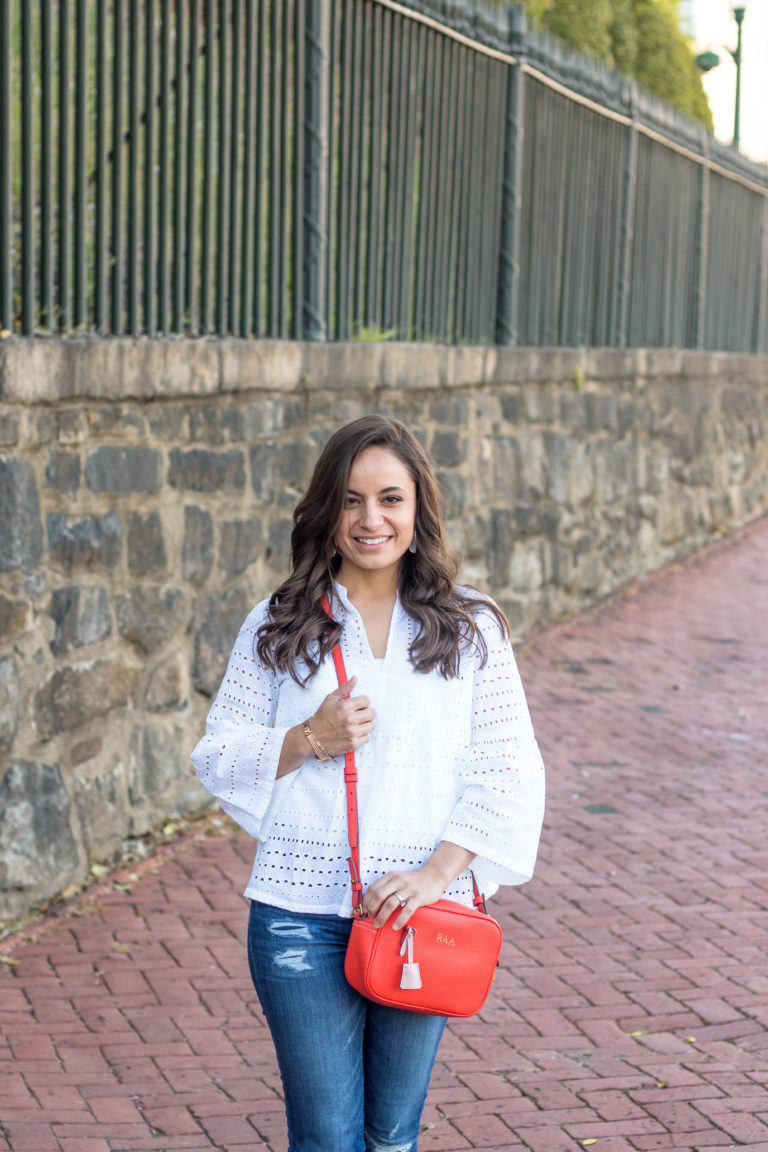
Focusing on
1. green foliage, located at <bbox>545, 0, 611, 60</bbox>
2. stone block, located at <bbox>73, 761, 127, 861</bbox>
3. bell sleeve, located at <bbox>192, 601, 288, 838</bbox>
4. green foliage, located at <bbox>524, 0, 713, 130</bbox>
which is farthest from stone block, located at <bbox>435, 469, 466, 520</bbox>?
green foliage, located at <bbox>545, 0, 611, 60</bbox>

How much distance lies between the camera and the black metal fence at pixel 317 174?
4855mm

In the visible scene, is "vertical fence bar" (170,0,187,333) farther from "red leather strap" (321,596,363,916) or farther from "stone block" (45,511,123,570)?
"red leather strap" (321,596,363,916)

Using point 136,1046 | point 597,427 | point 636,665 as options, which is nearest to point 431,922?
point 136,1046

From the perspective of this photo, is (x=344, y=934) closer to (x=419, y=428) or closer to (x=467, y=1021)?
(x=467, y=1021)

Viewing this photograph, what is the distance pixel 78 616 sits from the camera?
476cm

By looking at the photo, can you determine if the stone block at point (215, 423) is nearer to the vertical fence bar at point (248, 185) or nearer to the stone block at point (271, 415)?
the stone block at point (271, 415)

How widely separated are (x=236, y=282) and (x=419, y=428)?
1.59m

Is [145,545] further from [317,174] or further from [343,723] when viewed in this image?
[343,723]

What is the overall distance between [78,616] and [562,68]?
5613mm

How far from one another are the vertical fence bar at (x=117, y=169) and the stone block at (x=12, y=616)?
3.82 feet

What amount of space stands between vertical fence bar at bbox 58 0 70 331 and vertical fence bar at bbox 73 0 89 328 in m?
0.06

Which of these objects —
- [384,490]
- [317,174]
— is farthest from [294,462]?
[384,490]

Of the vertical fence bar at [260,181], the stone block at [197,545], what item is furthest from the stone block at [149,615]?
the vertical fence bar at [260,181]

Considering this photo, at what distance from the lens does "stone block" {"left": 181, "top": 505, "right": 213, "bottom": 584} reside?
17.6ft
